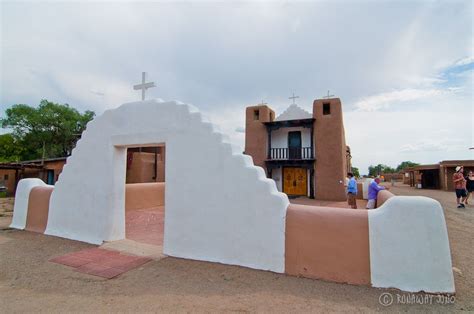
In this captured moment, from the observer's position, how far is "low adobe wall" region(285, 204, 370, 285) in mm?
3779

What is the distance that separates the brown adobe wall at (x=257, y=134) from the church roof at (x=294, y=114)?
0.89m

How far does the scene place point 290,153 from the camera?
17969 mm

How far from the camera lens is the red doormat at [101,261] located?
450 cm

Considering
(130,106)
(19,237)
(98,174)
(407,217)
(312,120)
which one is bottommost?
(19,237)

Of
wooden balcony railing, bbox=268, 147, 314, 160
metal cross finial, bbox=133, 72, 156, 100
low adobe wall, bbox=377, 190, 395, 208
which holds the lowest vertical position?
low adobe wall, bbox=377, 190, 395, 208

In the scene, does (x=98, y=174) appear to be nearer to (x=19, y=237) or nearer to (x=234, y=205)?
(x=19, y=237)

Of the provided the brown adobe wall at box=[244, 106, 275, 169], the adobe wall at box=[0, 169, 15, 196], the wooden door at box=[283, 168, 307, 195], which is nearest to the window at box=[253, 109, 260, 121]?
the brown adobe wall at box=[244, 106, 275, 169]

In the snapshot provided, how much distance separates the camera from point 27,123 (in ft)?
82.7

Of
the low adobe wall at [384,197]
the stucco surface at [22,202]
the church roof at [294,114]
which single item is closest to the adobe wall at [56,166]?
the stucco surface at [22,202]

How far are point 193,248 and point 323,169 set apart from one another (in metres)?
12.9

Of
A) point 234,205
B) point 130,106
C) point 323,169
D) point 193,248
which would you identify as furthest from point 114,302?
point 323,169

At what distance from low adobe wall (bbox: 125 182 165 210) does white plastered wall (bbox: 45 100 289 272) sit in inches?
153

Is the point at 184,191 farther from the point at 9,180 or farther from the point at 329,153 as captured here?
the point at 9,180

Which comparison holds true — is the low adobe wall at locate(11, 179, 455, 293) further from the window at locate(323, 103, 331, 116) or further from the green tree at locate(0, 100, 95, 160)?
the green tree at locate(0, 100, 95, 160)
